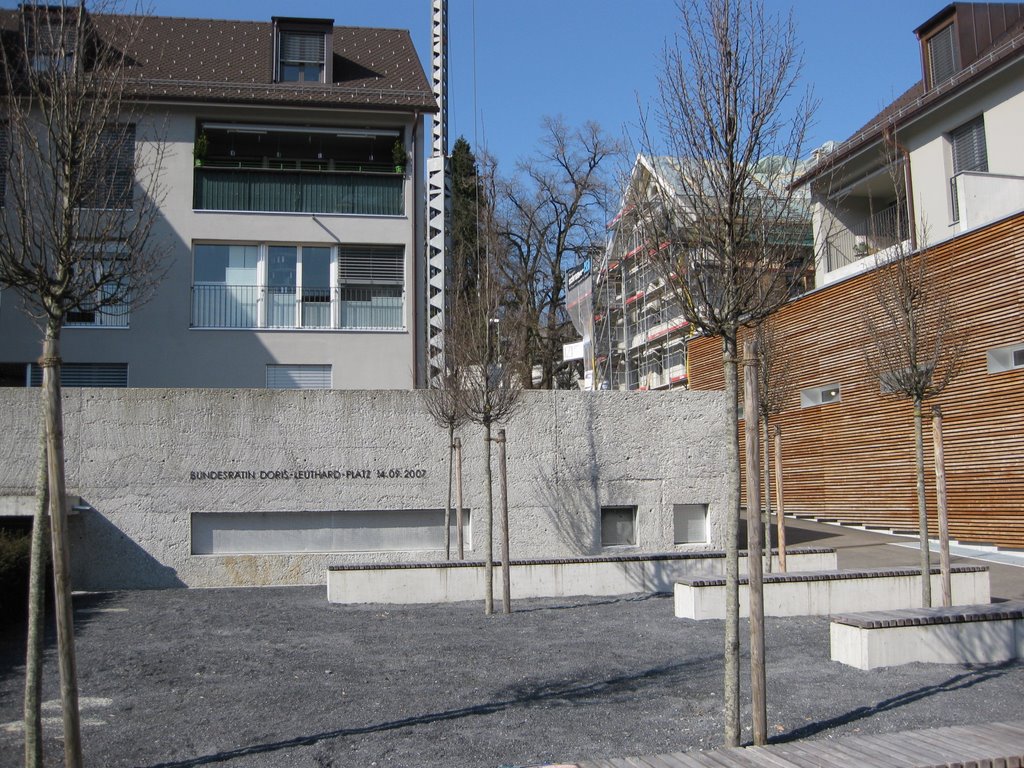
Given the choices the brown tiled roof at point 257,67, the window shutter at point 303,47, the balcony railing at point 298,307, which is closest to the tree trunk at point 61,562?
the balcony railing at point 298,307

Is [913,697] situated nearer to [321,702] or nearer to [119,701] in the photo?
[321,702]

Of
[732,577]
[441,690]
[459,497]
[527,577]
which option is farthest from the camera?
[459,497]

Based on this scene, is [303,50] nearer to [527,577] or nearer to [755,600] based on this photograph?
[527,577]

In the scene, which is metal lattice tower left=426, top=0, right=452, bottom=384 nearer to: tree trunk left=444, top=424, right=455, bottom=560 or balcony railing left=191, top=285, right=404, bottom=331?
balcony railing left=191, top=285, right=404, bottom=331

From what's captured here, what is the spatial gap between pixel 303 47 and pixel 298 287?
7120 millimetres

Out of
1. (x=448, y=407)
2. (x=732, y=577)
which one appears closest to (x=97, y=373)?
(x=448, y=407)

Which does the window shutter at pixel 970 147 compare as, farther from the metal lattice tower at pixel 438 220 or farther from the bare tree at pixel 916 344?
the metal lattice tower at pixel 438 220

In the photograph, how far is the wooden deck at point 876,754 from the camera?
5277 mm

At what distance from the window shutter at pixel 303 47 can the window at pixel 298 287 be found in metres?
5.71

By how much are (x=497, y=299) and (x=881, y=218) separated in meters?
16.5

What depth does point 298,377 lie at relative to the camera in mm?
23297

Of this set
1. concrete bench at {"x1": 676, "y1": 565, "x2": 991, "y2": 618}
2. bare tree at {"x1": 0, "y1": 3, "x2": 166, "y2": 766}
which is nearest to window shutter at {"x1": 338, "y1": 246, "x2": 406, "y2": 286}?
concrete bench at {"x1": 676, "y1": 565, "x2": 991, "y2": 618}

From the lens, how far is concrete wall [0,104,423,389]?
22.3 metres

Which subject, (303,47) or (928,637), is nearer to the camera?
(928,637)
